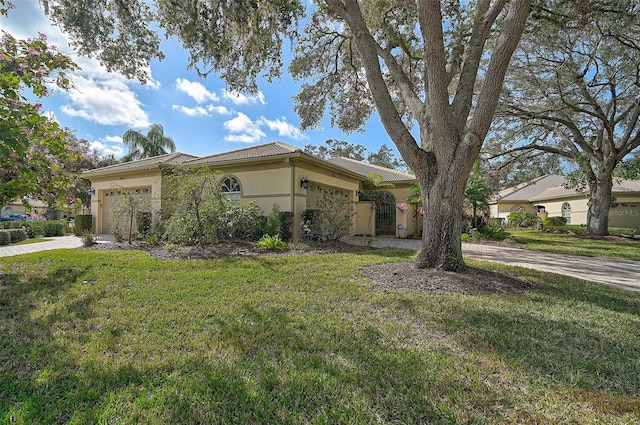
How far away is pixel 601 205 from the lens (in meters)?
15.8

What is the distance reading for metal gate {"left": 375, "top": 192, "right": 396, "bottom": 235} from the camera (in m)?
16.5

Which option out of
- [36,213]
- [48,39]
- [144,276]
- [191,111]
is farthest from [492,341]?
[191,111]

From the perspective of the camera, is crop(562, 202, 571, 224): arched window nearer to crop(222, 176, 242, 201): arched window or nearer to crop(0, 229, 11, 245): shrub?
crop(222, 176, 242, 201): arched window

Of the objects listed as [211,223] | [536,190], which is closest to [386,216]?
[211,223]

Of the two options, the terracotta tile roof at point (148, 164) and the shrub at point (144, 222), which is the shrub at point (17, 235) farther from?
the shrub at point (144, 222)

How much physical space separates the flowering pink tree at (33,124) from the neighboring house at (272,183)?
422 centimetres

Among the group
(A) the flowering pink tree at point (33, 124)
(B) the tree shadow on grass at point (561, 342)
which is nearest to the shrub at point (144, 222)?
(A) the flowering pink tree at point (33, 124)

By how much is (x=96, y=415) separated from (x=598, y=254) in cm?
1341

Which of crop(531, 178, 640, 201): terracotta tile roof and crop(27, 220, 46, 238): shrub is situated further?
crop(531, 178, 640, 201): terracotta tile roof

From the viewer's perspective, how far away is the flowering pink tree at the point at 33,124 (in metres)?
4.15

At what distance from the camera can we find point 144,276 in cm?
568

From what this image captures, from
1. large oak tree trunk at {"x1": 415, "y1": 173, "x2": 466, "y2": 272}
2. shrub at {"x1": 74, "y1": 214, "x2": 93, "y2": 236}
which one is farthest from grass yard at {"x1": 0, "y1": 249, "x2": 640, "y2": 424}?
shrub at {"x1": 74, "y1": 214, "x2": 93, "y2": 236}

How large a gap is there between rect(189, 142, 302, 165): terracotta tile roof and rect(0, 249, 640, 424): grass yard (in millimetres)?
7268

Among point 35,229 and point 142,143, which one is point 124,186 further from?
point 142,143
